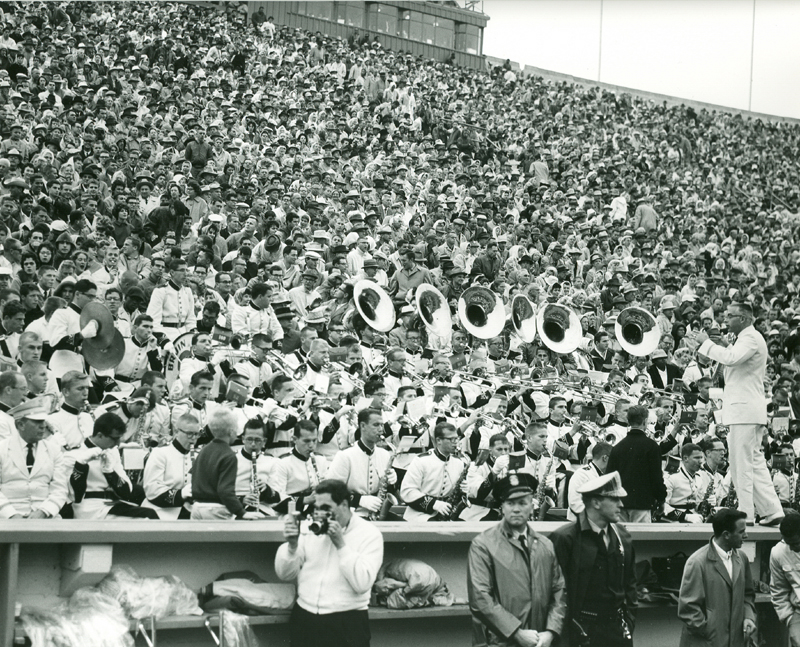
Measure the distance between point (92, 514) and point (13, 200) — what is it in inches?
303

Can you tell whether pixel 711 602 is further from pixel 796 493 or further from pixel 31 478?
pixel 796 493

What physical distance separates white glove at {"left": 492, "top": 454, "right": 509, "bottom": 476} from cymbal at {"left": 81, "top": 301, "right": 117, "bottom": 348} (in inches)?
162

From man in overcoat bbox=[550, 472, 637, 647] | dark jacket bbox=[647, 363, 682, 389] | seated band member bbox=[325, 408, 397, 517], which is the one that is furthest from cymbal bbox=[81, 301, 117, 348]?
dark jacket bbox=[647, 363, 682, 389]

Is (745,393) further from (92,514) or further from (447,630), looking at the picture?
(92,514)

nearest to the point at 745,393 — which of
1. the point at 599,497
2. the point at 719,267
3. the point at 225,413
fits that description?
the point at 599,497

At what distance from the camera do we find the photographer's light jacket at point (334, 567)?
6.12m

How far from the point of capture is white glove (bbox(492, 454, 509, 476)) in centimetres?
985

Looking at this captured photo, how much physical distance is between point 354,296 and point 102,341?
14.8ft

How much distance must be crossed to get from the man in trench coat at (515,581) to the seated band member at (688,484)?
561cm

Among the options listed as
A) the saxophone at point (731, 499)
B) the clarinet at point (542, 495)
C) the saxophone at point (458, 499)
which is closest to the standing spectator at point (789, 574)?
the saxophone at point (458, 499)

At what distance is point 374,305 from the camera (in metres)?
15.0

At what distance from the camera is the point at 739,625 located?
24.3 feet

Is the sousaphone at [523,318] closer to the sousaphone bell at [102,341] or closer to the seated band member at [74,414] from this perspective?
the sousaphone bell at [102,341]

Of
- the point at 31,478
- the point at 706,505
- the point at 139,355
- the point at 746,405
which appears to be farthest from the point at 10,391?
the point at 706,505
